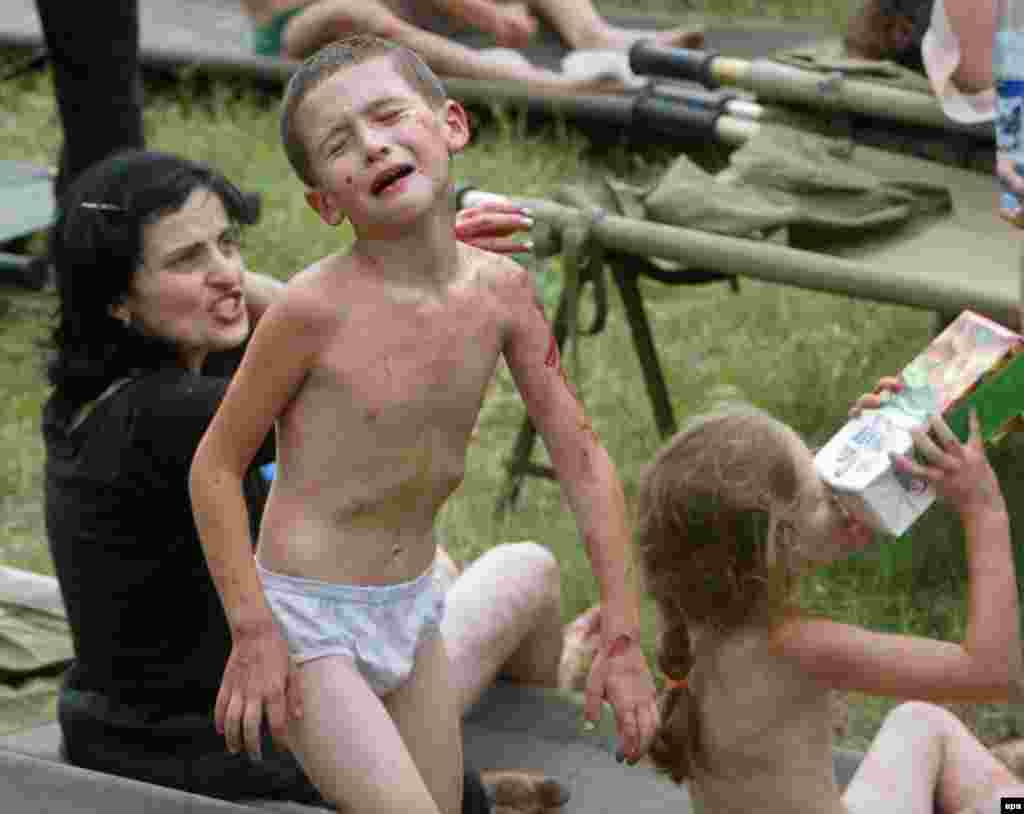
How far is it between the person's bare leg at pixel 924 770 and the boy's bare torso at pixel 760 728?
0.20 metres

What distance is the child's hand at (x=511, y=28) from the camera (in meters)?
6.64

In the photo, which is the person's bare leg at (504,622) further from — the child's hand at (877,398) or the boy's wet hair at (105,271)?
the child's hand at (877,398)

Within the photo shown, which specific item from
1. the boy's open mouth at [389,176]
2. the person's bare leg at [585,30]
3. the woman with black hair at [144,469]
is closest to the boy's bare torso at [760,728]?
the woman with black hair at [144,469]

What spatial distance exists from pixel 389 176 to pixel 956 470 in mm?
679

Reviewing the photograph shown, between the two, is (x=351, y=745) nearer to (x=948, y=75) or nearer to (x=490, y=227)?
(x=490, y=227)

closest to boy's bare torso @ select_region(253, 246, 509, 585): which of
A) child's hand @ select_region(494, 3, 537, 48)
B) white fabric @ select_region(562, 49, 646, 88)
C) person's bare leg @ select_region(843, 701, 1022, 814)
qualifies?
person's bare leg @ select_region(843, 701, 1022, 814)

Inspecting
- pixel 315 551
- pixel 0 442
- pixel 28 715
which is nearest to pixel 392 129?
pixel 315 551

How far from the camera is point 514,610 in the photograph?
3051 millimetres

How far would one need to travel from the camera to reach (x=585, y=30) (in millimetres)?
6785

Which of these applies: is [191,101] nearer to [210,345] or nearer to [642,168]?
[642,168]

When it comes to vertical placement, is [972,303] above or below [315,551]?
below

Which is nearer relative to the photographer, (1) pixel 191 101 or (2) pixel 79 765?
(2) pixel 79 765

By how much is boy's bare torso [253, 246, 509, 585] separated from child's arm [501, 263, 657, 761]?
3 cm

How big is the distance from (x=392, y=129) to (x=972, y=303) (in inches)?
69.3
